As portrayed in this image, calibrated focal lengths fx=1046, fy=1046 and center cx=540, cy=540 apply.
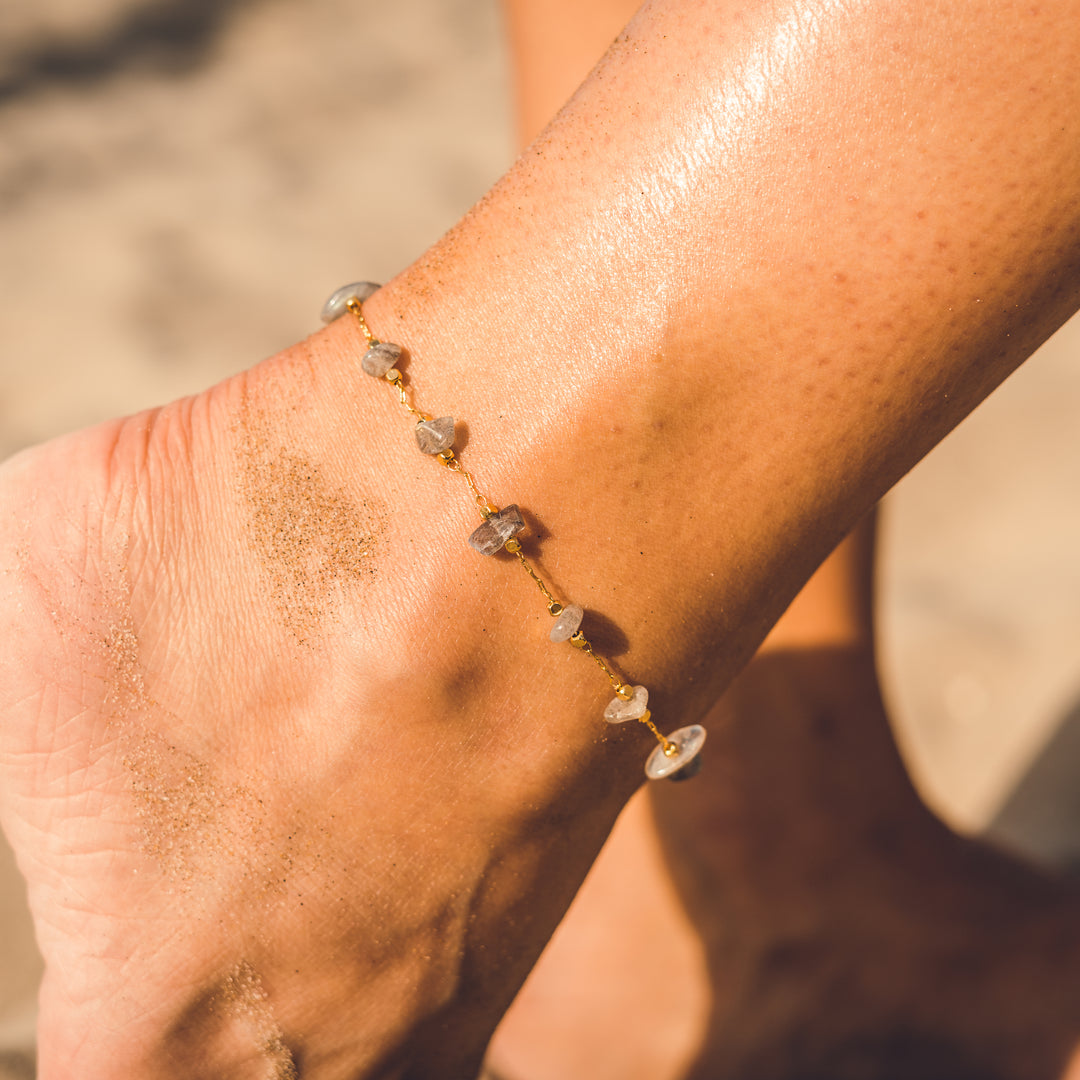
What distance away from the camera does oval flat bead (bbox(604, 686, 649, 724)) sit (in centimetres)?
101

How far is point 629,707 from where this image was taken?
3.31 ft

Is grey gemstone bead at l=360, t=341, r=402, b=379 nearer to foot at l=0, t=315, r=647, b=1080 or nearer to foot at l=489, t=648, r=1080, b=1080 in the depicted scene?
foot at l=0, t=315, r=647, b=1080

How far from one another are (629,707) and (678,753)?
91 millimetres

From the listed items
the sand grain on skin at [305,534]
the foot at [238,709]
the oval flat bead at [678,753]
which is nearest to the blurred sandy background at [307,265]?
the foot at [238,709]

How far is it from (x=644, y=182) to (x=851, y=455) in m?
0.31

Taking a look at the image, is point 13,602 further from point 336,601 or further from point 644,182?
point 644,182

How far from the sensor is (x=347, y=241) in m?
2.54

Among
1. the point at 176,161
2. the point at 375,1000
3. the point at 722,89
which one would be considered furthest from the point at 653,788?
the point at 176,161

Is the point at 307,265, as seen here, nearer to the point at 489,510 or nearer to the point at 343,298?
the point at 343,298

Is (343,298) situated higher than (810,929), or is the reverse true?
(343,298)

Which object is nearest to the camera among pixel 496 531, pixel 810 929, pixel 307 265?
pixel 496 531

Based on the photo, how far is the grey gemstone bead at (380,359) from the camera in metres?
0.99

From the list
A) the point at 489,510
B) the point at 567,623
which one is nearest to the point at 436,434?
the point at 489,510

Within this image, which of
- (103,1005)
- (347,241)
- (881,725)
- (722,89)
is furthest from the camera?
(347,241)
